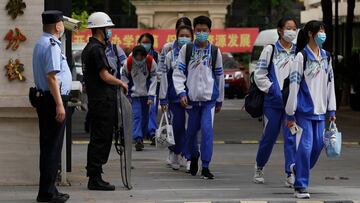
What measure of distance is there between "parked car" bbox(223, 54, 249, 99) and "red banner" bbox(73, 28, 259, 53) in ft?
13.7

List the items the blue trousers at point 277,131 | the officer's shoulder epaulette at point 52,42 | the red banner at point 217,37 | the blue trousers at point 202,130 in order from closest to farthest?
the officer's shoulder epaulette at point 52,42 < the blue trousers at point 277,131 < the blue trousers at point 202,130 < the red banner at point 217,37

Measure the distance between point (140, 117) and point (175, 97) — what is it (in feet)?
11.3

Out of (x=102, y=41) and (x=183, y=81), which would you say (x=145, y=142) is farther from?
(x=102, y=41)

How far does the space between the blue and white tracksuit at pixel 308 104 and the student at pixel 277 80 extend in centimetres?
92

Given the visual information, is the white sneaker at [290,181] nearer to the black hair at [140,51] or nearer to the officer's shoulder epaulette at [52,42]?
the officer's shoulder epaulette at [52,42]

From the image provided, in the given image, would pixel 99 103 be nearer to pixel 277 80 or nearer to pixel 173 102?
pixel 277 80

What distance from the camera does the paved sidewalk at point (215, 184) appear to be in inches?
420

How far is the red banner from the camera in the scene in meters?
44.8

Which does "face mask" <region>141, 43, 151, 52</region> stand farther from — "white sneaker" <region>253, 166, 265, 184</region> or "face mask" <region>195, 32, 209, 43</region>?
"white sneaker" <region>253, 166, 265, 184</region>

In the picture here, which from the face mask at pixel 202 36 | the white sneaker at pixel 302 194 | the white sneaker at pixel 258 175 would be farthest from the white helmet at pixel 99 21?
the white sneaker at pixel 302 194

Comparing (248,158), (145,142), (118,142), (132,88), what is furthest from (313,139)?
(145,142)

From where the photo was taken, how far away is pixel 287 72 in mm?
11781

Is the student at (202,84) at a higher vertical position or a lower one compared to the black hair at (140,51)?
lower

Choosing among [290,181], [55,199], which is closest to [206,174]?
[290,181]
